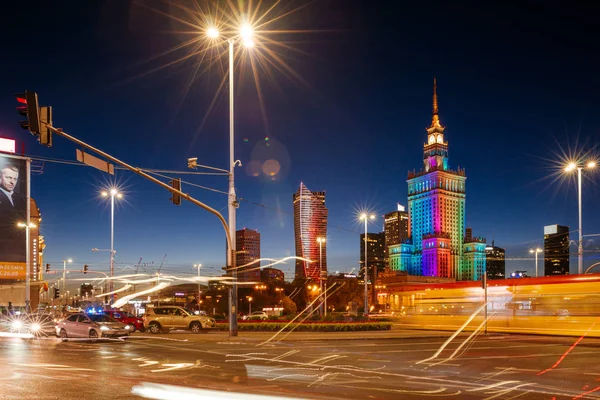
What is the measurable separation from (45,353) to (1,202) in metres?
46.5

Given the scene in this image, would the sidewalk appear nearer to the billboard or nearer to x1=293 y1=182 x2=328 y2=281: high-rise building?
the billboard

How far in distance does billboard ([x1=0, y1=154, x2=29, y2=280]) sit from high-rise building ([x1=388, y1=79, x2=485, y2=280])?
473 feet

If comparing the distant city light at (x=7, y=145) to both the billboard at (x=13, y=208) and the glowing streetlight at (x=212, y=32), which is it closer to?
the billboard at (x=13, y=208)

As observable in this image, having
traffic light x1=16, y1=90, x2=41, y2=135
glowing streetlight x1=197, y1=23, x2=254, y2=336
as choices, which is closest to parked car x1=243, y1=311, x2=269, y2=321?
glowing streetlight x1=197, y1=23, x2=254, y2=336

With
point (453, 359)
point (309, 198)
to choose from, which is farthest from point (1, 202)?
point (309, 198)

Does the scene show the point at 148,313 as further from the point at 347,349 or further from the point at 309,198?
the point at 309,198

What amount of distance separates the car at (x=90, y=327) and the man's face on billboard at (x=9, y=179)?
1510 inches

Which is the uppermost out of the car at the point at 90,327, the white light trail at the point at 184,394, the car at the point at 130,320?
the white light trail at the point at 184,394

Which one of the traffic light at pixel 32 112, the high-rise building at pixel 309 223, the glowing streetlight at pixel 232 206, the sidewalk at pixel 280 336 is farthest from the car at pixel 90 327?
the high-rise building at pixel 309 223

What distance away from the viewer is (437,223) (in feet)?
595

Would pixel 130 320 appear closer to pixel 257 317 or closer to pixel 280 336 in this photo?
pixel 280 336

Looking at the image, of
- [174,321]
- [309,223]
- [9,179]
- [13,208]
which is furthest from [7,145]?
[309,223]

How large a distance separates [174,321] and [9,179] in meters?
Answer: 37.8

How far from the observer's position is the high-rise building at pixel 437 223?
7087 inches
